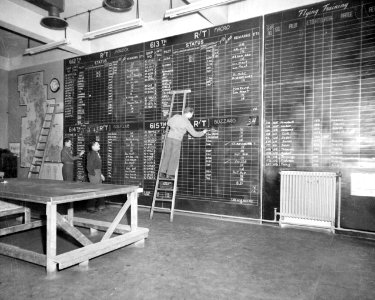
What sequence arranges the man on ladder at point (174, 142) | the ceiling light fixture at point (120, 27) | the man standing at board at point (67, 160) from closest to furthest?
1. the ceiling light fixture at point (120, 27)
2. the man on ladder at point (174, 142)
3. the man standing at board at point (67, 160)

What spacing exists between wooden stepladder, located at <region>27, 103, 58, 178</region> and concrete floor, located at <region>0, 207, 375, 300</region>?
403 cm

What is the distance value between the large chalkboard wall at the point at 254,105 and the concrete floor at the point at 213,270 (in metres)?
1.10

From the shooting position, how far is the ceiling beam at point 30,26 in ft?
20.6

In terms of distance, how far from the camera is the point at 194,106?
6.11 meters

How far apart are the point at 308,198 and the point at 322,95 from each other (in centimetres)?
175

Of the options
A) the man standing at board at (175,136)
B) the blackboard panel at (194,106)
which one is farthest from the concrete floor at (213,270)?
the man standing at board at (175,136)

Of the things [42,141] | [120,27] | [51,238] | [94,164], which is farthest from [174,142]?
[42,141]

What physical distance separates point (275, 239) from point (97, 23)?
6338 millimetres

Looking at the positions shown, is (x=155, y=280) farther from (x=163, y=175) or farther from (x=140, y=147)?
(x=140, y=147)

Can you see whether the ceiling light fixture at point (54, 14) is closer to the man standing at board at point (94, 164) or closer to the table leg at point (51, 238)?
the man standing at board at point (94, 164)

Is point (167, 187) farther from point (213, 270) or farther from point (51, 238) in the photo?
point (51, 238)

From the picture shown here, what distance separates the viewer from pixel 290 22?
16.9ft

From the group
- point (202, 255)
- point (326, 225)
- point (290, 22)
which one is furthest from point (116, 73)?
point (326, 225)

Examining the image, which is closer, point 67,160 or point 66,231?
point 66,231
